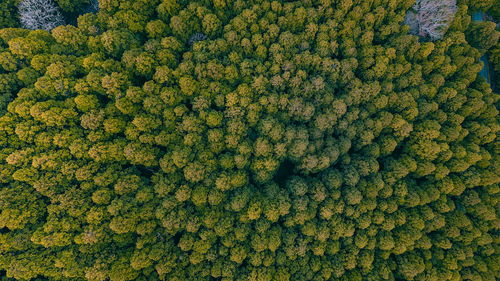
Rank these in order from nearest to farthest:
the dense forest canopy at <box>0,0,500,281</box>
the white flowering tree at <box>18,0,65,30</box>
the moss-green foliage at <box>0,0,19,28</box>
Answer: the dense forest canopy at <box>0,0,500,281</box> → the moss-green foliage at <box>0,0,19,28</box> → the white flowering tree at <box>18,0,65,30</box>

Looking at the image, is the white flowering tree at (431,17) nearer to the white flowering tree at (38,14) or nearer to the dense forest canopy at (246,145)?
the dense forest canopy at (246,145)

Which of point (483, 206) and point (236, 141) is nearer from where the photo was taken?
point (236, 141)

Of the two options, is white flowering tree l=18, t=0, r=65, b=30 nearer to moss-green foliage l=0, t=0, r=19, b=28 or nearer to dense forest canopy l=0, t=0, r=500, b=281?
moss-green foliage l=0, t=0, r=19, b=28

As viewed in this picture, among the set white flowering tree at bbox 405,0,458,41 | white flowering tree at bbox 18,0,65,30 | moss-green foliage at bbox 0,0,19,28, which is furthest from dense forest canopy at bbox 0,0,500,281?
white flowering tree at bbox 18,0,65,30

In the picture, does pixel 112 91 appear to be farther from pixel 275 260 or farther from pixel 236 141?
pixel 275 260

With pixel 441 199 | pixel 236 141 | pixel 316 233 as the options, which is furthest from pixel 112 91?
pixel 441 199

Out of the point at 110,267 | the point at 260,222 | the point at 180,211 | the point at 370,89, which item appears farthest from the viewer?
the point at 370,89
